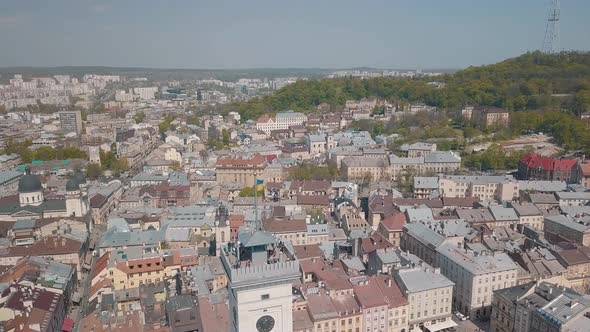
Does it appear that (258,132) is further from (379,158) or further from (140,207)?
(140,207)

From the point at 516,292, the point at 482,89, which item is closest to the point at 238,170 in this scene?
the point at 516,292

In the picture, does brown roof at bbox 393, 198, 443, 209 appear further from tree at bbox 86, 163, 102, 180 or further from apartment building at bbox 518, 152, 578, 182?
tree at bbox 86, 163, 102, 180

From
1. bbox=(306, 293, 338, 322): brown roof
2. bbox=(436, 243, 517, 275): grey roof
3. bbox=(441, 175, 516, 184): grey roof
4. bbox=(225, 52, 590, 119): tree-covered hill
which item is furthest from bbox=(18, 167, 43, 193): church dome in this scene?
bbox=(225, 52, 590, 119): tree-covered hill

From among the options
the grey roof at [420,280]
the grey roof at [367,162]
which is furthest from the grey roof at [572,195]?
the grey roof at [420,280]

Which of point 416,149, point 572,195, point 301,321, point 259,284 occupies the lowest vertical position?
point 301,321

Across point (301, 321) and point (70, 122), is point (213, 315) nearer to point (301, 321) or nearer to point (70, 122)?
point (301, 321)

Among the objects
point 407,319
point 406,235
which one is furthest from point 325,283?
point 406,235

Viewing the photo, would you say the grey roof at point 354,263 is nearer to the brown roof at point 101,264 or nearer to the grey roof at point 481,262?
the grey roof at point 481,262
